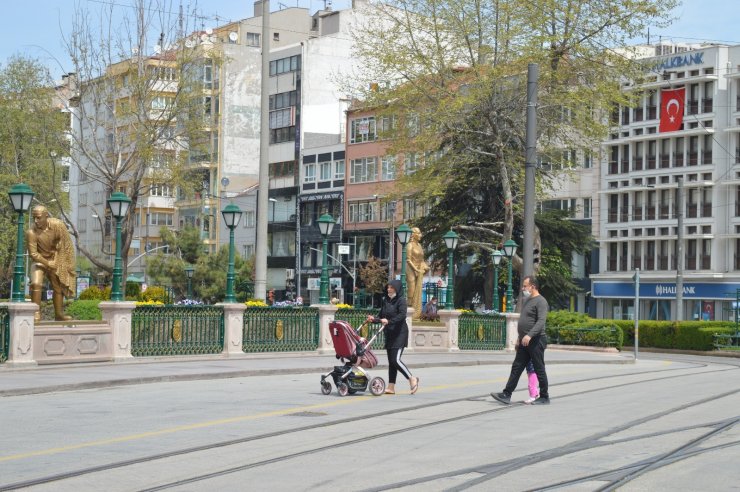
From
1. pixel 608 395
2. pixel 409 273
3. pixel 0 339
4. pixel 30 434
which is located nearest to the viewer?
pixel 30 434

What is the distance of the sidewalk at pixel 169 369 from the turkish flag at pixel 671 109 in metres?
49.8

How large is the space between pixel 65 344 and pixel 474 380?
8066mm

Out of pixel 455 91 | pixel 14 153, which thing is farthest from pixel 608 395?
pixel 14 153

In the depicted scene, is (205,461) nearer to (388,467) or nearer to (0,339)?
(388,467)

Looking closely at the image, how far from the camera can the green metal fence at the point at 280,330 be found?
102 feet

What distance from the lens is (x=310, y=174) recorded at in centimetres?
9900

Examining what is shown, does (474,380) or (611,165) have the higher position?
(611,165)

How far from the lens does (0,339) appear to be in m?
23.8

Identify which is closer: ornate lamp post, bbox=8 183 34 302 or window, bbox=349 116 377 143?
ornate lamp post, bbox=8 183 34 302

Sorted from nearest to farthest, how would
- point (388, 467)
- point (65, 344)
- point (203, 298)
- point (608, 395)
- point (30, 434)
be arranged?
point (388, 467), point (30, 434), point (608, 395), point (65, 344), point (203, 298)

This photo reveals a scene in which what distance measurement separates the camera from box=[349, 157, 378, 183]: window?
9325cm

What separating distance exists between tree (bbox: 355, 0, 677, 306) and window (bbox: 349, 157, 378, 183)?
42.7m

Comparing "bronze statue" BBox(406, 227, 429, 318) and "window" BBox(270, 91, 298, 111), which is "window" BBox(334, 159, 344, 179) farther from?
"bronze statue" BBox(406, 227, 429, 318)

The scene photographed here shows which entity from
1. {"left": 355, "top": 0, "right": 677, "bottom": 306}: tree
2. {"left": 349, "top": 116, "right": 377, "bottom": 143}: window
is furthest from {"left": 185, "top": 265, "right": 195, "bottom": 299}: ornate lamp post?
{"left": 355, "top": 0, "right": 677, "bottom": 306}: tree
